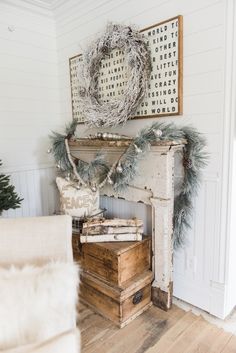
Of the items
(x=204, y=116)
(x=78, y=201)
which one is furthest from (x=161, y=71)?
(x=78, y=201)

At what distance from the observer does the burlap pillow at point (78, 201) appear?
1.95 meters

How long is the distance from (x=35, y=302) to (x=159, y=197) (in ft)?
3.24

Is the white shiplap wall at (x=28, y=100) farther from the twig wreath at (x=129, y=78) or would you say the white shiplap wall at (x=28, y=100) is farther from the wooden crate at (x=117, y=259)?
the wooden crate at (x=117, y=259)

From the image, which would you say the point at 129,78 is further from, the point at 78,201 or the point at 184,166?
the point at 78,201

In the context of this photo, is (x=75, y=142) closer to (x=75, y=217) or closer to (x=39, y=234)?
(x=75, y=217)

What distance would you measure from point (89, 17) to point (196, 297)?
92.9 inches

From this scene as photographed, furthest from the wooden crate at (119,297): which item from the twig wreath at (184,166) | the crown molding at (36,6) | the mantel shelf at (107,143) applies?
the crown molding at (36,6)

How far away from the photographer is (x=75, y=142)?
215 centimetres

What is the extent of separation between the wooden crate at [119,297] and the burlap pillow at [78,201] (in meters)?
0.44

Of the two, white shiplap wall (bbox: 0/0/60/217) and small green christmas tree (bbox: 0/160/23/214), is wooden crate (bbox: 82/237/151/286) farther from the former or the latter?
white shiplap wall (bbox: 0/0/60/217)

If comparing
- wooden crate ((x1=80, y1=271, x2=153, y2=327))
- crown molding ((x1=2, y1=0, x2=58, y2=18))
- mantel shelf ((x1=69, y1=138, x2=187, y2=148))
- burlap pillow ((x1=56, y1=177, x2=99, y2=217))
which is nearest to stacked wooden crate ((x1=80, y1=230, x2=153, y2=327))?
wooden crate ((x1=80, y1=271, x2=153, y2=327))

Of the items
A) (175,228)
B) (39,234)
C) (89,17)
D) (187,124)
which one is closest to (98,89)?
(89,17)

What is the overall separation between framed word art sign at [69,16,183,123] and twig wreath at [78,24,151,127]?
0.05m

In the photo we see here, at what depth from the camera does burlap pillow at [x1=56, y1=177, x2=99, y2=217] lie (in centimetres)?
195
